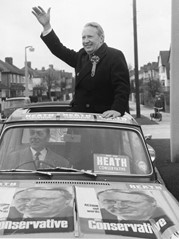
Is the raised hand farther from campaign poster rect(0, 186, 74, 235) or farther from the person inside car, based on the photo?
campaign poster rect(0, 186, 74, 235)

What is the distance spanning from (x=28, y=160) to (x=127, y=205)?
1195 mm

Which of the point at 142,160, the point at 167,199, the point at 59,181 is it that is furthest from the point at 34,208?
the point at 142,160

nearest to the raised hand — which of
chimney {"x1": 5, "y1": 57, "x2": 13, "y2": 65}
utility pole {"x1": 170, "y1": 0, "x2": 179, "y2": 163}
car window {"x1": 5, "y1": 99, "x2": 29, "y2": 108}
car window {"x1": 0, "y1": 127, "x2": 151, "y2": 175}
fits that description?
car window {"x1": 0, "y1": 127, "x2": 151, "y2": 175}

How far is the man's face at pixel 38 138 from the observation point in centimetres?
411

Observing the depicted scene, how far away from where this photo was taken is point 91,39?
469 centimetres

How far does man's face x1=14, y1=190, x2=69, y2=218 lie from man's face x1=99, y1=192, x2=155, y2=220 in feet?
0.98

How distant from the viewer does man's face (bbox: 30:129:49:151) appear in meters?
4.11

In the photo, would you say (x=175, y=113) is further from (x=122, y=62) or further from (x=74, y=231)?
(x=74, y=231)

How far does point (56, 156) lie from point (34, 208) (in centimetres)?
106

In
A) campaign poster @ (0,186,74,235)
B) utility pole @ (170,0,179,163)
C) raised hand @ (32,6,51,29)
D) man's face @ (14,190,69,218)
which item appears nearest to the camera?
campaign poster @ (0,186,74,235)

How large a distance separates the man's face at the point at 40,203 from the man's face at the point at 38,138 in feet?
2.75

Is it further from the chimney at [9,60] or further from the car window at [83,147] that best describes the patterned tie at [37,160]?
the chimney at [9,60]

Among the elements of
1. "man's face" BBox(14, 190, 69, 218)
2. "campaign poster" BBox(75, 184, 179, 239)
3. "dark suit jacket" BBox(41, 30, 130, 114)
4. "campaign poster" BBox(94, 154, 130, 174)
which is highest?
"dark suit jacket" BBox(41, 30, 130, 114)

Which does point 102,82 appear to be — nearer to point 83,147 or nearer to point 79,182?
point 83,147
